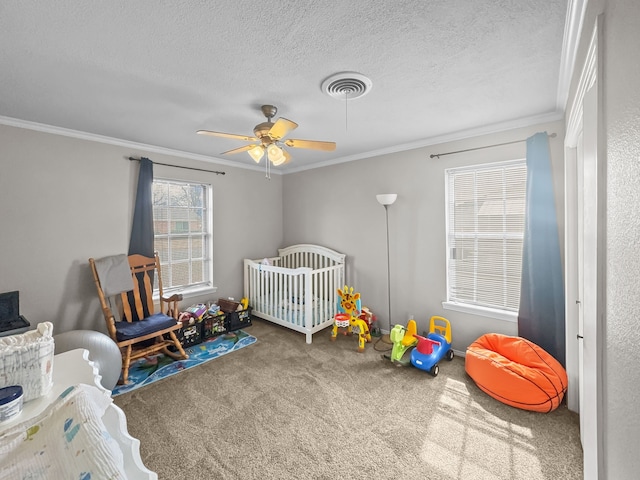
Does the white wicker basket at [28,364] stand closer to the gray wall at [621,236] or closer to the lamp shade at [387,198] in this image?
the gray wall at [621,236]

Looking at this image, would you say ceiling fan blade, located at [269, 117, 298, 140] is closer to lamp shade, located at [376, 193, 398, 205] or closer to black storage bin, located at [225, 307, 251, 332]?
lamp shade, located at [376, 193, 398, 205]

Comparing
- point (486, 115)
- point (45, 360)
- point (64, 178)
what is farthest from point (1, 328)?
point (486, 115)

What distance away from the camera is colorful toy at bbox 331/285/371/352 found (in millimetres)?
3285

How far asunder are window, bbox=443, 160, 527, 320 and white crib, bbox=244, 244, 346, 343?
4.63 feet

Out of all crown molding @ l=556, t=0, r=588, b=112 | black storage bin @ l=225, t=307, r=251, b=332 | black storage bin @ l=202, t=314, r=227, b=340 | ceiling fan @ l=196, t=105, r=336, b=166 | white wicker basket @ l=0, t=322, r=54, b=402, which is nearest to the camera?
white wicker basket @ l=0, t=322, r=54, b=402

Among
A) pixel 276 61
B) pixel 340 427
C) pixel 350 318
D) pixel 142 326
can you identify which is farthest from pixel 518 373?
pixel 142 326

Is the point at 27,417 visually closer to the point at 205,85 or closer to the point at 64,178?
the point at 205,85

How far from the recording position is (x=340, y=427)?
1983mm

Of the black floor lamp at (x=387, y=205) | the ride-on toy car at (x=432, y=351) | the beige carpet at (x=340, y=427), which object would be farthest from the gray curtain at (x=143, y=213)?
the ride-on toy car at (x=432, y=351)

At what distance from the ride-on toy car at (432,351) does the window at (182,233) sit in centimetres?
283

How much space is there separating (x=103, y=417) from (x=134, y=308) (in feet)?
8.42

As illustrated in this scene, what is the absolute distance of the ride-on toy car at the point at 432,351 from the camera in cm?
264

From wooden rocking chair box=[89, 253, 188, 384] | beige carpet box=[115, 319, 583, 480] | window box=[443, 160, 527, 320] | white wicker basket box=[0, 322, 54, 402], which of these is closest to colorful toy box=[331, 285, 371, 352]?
beige carpet box=[115, 319, 583, 480]

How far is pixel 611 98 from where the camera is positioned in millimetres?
729
